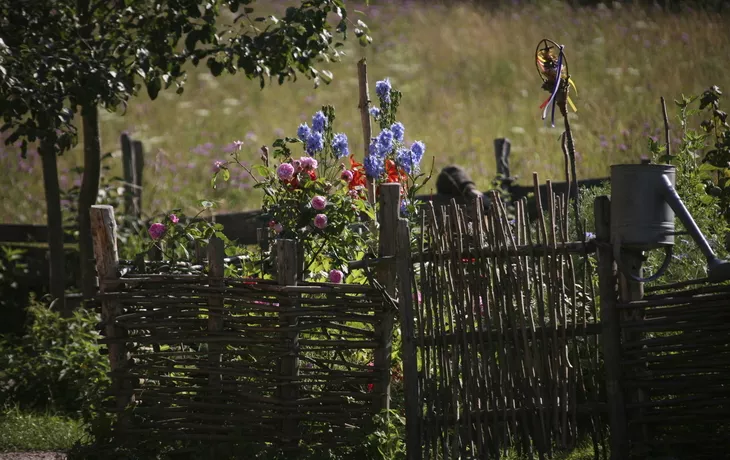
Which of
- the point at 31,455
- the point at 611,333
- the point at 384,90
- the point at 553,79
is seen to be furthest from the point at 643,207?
the point at 31,455

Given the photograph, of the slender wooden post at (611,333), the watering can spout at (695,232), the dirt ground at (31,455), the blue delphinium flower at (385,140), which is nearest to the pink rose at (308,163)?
the blue delphinium flower at (385,140)

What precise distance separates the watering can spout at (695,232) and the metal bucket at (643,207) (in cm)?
3

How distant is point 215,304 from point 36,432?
166 centimetres

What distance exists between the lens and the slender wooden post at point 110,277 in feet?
14.9

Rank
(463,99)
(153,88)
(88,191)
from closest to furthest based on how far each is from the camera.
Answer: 1. (153,88)
2. (88,191)
3. (463,99)

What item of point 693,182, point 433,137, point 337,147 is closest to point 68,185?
point 433,137

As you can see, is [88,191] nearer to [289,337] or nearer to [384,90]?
[384,90]

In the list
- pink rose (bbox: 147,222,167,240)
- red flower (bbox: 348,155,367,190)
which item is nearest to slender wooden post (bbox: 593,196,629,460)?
red flower (bbox: 348,155,367,190)

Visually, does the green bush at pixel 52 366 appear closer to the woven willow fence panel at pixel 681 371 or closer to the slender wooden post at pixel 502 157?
the woven willow fence panel at pixel 681 371

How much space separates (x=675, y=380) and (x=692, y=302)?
35cm

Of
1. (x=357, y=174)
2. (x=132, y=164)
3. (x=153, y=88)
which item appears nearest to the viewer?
(x=357, y=174)

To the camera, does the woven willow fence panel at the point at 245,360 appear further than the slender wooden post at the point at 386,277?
Yes

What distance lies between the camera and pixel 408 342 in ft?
13.8

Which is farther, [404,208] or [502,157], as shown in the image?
[502,157]
